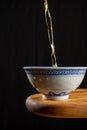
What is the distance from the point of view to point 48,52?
1526mm

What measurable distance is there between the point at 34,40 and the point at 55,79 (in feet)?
3.07

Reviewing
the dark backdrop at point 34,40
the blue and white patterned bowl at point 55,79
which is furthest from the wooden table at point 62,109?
the dark backdrop at point 34,40

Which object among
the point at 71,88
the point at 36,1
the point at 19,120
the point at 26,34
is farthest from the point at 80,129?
the point at 71,88

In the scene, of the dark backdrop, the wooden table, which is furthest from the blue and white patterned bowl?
the dark backdrop

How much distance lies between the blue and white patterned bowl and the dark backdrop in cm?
89

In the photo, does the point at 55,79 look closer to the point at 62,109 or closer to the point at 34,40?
the point at 62,109

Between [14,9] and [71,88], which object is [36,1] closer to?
[14,9]

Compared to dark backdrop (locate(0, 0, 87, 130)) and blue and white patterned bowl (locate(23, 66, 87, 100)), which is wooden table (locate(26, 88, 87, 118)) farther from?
dark backdrop (locate(0, 0, 87, 130))

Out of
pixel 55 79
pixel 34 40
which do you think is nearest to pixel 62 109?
pixel 55 79

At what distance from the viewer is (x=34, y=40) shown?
153 cm

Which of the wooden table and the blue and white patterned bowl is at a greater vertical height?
the blue and white patterned bowl

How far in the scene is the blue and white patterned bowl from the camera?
2.02 feet

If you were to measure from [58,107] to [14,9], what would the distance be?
106 cm

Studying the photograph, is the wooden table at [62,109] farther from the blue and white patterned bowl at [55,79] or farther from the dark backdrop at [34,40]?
the dark backdrop at [34,40]
